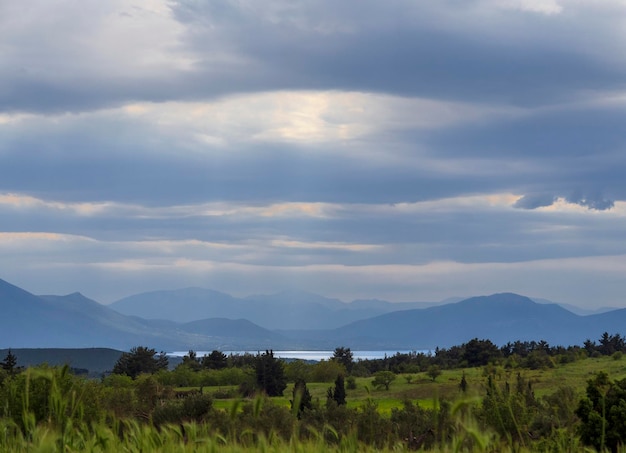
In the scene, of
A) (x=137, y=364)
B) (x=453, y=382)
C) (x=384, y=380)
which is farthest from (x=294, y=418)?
(x=137, y=364)

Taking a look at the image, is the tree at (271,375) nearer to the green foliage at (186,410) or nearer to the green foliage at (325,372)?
the green foliage at (325,372)

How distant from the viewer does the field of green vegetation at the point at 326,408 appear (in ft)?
30.3

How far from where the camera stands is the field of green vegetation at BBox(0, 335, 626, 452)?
923 centimetres

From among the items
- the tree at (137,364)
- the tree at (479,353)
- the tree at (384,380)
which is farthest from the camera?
the tree at (137,364)

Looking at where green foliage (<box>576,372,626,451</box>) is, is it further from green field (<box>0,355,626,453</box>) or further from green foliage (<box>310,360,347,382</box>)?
green foliage (<box>310,360,347,382</box>)

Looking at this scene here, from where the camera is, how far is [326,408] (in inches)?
3723

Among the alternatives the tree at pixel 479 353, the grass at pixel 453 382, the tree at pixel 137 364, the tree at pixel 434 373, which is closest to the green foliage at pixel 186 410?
the grass at pixel 453 382

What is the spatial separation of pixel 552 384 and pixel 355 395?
123 feet

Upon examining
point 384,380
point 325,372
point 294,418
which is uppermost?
point 294,418

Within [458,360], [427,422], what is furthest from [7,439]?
[458,360]

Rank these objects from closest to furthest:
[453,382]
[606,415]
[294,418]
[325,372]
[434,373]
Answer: [294,418] < [606,415] < [453,382] < [434,373] < [325,372]

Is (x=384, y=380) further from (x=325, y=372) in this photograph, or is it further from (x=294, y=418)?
(x=294, y=418)

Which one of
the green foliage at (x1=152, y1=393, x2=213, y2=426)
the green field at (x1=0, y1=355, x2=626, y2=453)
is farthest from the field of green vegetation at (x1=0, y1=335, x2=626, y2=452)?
the green foliage at (x1=152, y1=393, x2=213, y2=426)

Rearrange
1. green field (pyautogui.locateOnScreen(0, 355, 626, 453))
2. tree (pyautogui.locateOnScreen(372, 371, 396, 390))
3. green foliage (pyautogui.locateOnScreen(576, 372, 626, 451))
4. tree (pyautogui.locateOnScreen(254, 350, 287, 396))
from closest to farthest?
green field (pyautogui.locateOnScreen(0, 355, 626, 453)) < green foliage (pyautogui.locateOnScreen(576, 372, 626, 451)) < tree (pyautogui.locateOnScreen(372, 371, 396, 390)) < tree (pyautogui.locateOnScreen(254, 350, 287, 396))
